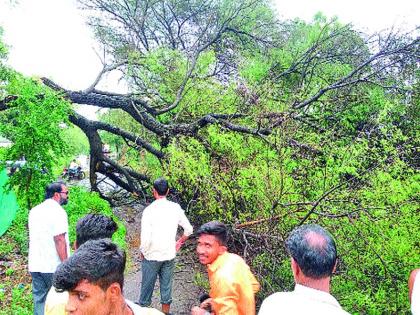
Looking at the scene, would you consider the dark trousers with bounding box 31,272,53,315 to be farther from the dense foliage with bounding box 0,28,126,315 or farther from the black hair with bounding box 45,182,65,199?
the dense foliage with bounding box 0,28,126,315

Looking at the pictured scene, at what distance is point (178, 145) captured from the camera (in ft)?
24.5

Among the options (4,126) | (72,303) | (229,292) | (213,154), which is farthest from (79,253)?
(4,126)

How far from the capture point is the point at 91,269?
5.62 ft

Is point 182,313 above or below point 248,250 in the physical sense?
below

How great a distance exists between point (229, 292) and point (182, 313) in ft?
10.3

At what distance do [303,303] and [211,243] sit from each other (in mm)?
1192

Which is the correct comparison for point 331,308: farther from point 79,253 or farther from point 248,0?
point 248,0

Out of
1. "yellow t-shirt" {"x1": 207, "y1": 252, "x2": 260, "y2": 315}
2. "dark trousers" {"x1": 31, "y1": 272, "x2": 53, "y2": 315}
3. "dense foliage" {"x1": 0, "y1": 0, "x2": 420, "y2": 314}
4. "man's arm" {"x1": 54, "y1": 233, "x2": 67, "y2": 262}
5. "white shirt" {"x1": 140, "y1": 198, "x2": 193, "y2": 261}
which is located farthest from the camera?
"white shirt" {"x1": 140, "y1": 198, "x2": 193, "y2": 261}

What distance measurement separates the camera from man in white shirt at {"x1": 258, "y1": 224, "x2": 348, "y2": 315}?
184 centimetres

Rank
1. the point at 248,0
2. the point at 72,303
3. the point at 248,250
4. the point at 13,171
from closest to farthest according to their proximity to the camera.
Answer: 1. the point at 72,303
2. the point at 248,250
3. the point at 13,171
4. the point at 248,0

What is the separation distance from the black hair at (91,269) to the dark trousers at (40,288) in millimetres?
2665

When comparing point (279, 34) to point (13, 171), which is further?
point (279, 34)

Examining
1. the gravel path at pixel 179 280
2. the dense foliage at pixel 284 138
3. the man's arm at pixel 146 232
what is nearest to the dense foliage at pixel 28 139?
the gravel path at pixel 179 280

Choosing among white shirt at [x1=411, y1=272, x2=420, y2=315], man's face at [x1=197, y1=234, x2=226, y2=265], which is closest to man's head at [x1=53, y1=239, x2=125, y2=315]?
man's face at [x1=197, y1=234, x2=226, y2=265]
